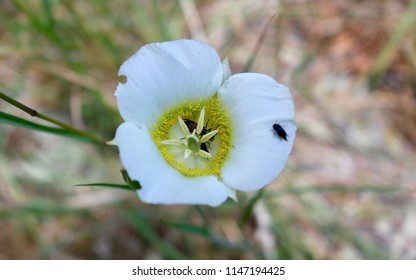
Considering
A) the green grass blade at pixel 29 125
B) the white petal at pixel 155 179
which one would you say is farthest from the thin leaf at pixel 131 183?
the green grass blade at pixel 29 125

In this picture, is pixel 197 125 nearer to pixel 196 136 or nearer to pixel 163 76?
pixel 196 136

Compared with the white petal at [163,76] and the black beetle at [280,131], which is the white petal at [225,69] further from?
the black beetle at [280,131]

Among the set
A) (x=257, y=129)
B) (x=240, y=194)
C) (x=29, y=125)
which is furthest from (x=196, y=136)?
(x=240, y=194)

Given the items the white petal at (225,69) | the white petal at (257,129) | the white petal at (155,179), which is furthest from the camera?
the white petal at (225,69)

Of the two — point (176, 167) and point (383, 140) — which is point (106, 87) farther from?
point (383, 140)

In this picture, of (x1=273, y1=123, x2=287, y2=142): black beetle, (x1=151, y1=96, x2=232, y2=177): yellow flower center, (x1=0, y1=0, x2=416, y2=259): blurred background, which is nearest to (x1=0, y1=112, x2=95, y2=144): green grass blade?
(x1=151, y1=96, x2=232, y2=177): yellow flower center

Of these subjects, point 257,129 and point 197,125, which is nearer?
point 257,129
